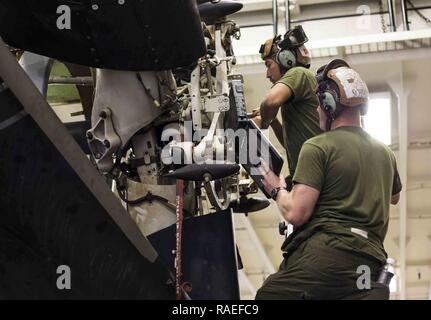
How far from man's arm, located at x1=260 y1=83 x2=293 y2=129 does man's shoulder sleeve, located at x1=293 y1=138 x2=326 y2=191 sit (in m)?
0.80

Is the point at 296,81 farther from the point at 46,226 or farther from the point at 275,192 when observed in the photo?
the point at 46,226

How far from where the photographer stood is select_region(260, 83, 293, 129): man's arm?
401 cm

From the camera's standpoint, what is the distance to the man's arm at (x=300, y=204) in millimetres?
3172

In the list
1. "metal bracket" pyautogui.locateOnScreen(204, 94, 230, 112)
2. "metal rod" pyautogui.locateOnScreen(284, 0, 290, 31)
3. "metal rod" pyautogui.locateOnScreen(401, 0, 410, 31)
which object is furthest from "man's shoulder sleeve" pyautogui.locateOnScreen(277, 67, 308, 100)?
"metal rod" pyautogui.locateOnScreen(401, 0, 410, 31)

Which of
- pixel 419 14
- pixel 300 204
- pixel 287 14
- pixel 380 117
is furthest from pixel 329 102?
pixel 380 117

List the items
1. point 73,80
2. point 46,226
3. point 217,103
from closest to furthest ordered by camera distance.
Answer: point 46,226 → point 217,103 → point 73,80

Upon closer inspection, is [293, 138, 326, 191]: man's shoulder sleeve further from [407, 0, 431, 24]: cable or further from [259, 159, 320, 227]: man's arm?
[407, 0, 431, 24]: cable

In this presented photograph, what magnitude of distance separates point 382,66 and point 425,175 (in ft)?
10.8

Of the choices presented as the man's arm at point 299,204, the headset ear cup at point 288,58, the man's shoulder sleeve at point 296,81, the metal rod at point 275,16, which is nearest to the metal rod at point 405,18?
the metal rod at point 275,16

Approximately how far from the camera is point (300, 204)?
10.4 feet

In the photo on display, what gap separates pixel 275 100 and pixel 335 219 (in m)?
1.01

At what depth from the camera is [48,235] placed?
85.1 inches
